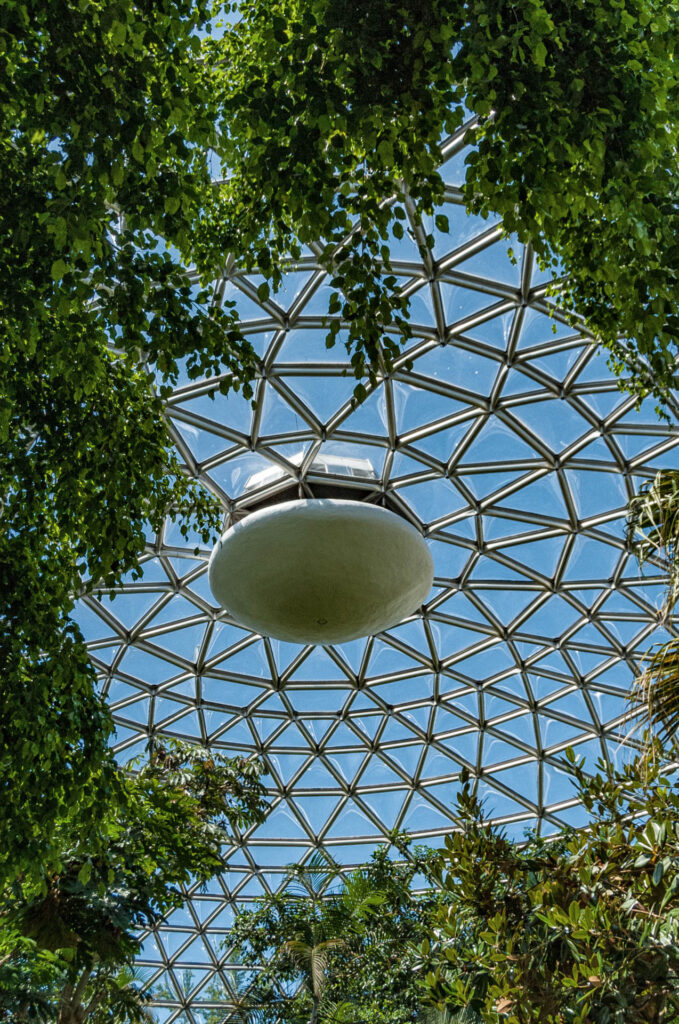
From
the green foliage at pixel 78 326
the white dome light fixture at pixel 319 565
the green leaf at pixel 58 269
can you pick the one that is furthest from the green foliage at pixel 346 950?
the green leaf at pixel 58 269

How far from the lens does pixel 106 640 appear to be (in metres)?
25.3

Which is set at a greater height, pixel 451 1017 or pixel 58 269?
pixel 58 269

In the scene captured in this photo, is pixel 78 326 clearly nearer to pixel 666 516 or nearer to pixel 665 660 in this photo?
pixel 666 516

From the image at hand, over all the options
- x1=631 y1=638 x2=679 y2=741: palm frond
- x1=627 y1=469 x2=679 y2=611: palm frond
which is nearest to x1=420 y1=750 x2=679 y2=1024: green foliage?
x1=631 y1=638 x2=679 y2=741: palm frond

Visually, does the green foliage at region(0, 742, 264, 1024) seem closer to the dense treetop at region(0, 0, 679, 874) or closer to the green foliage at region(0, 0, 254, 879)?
the green foliage at region(0, 0, 254, 879)

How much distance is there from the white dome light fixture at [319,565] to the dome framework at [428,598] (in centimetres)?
378

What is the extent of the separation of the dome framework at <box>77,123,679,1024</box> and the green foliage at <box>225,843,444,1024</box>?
4308 millimetres

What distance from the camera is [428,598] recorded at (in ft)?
81.1

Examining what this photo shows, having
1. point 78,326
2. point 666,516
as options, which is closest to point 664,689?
point 666,516

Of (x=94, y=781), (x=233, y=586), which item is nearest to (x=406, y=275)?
(x=233, y=586)

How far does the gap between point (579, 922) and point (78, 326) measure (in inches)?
206

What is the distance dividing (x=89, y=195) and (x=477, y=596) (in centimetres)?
2089

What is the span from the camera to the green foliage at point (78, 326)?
15.4 ft

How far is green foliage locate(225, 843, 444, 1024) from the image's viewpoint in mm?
15867
